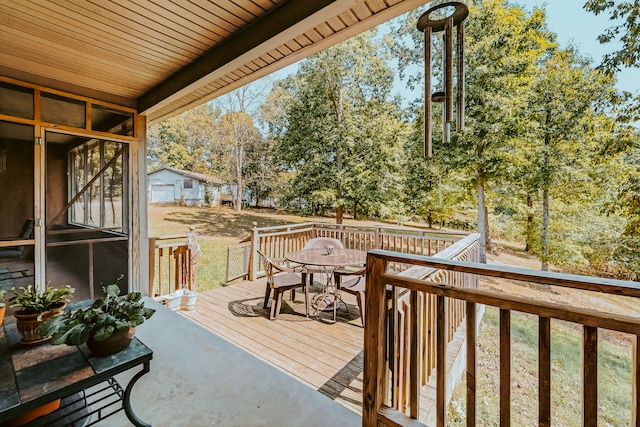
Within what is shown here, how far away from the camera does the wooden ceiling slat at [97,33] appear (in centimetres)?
194

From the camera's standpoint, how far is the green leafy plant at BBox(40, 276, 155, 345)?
1.36 m

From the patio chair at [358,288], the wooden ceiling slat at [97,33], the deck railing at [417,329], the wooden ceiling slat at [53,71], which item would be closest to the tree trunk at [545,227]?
the deck railing at [417,329]

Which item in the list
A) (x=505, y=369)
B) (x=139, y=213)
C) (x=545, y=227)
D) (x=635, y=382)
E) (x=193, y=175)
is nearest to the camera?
(x=635, y=382)

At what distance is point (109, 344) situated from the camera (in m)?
1.45

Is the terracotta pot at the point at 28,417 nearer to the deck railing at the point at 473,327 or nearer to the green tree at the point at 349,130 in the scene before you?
the deck railing at the point at 473,327

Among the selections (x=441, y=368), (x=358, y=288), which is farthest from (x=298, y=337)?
(x=441, y=368)

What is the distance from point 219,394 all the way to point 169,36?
8.67ft

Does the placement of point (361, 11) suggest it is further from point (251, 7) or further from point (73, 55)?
point (73, 55)

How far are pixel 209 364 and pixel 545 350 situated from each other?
2.21 metres

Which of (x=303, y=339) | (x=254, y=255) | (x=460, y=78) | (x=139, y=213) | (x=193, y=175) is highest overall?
(x=193, y=175)

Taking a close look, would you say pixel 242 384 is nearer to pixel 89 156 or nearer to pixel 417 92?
pixel 89 156

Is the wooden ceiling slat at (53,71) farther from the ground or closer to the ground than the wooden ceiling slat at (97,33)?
farther from the ground

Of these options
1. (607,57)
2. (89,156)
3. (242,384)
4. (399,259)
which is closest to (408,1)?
→ (399,259)

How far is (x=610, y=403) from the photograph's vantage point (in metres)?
3.50
